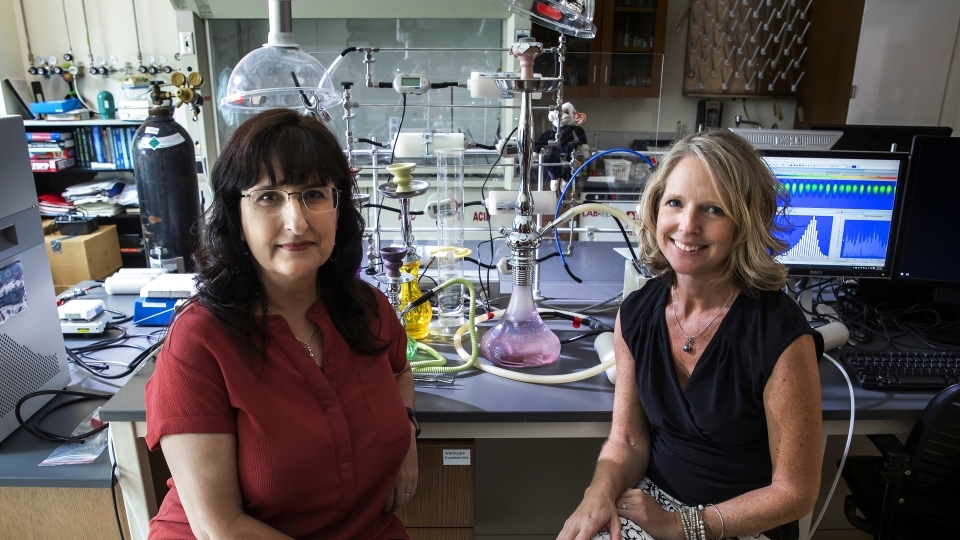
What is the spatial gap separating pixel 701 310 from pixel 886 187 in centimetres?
72

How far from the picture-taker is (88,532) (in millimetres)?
1303

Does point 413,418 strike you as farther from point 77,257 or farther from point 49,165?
point 49,165

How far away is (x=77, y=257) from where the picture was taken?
375 cm

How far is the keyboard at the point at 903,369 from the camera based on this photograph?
4.31 feet

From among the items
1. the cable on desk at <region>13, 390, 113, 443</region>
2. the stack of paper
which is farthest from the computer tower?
the stack of paper

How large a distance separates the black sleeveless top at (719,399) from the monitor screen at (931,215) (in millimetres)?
551

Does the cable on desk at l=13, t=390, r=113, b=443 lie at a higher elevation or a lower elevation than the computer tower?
lower

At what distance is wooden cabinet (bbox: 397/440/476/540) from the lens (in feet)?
4.45

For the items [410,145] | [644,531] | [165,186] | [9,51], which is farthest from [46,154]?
[644,531]

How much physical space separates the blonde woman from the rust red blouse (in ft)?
1.28

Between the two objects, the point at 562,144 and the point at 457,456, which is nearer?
the point at 457,456

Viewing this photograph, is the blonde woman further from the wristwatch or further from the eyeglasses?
the eyeglasses

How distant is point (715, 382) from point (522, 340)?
0.46 metres

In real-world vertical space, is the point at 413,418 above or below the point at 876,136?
below
